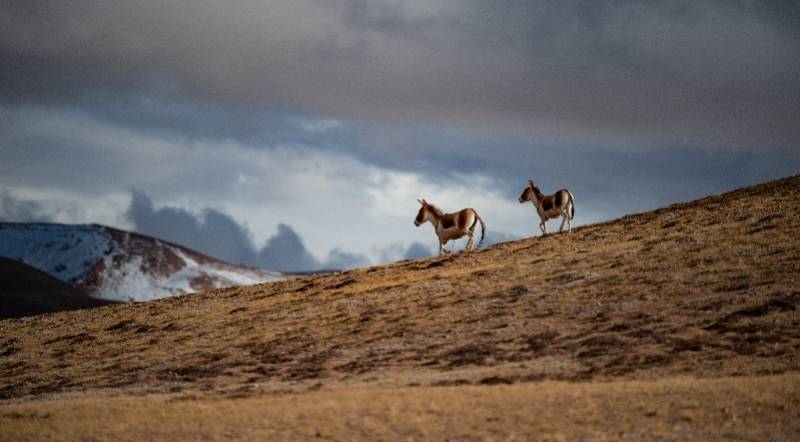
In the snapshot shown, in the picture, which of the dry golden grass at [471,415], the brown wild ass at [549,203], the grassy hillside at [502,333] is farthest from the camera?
the brown wild ass at [549,203]

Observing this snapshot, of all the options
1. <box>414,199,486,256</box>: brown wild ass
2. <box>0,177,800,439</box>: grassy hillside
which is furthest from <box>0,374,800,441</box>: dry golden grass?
<box>414,199,486,256</box>: brown wild ass

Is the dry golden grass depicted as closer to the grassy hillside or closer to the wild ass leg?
the grassy hillside

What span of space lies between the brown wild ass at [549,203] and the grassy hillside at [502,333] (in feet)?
4.84

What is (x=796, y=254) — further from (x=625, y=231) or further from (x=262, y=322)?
(x=262, y=322)

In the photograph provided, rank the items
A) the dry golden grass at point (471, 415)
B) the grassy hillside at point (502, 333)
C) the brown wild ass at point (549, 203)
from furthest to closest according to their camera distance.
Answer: the brown wild ass at point (549, 203), the grassy hillside at point (502, 333), the dry golden grass at point (471, 415)

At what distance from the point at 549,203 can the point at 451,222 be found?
232 inches

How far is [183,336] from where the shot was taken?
39812 millimetres

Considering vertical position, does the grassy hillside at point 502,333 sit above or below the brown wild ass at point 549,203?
below

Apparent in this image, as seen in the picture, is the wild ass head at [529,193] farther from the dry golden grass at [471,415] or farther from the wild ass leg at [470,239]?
the dry golden grass at [471,415]

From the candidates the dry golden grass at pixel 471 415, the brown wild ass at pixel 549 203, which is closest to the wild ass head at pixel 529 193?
the brown wild ass at pixel 549 203

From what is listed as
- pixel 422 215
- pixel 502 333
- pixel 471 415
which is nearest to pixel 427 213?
pixel 422 215

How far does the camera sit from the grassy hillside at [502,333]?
70.5 feet

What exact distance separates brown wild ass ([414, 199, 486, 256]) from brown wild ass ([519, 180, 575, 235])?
3538 mm

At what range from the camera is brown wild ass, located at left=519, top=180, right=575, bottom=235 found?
4834 centimetres
